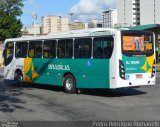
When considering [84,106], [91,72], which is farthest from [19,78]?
[84,106]

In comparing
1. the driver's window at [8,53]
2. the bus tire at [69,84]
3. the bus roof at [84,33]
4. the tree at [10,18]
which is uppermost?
the tree at [10,18]

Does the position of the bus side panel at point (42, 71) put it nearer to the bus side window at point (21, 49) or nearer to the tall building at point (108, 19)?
the bus side window at point (21, 49)

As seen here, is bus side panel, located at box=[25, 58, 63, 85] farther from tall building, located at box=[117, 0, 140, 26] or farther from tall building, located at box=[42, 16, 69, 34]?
tall building, located at box=[117, 0, 140, 26]

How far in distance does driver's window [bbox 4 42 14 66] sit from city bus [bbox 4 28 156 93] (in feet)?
7.87

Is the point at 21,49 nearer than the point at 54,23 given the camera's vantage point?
Yes

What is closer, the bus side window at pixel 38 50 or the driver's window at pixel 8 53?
the bus side window at pixel 38 50

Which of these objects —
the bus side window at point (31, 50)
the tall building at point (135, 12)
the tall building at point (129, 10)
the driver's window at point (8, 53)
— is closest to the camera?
the bus side window at point (31, 50)

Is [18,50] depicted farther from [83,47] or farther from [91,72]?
[91,72]

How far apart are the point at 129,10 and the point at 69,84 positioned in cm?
14310

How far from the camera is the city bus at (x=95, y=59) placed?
16031mm

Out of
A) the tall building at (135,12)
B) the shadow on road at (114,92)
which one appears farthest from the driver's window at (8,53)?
the tall building at (135,12)

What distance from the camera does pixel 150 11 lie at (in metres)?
147

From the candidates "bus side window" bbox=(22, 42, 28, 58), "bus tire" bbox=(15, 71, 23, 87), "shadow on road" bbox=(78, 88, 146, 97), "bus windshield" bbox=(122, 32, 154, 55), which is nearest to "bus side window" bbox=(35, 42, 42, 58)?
"bus side window" bbox=(22, 42, 28, 58)

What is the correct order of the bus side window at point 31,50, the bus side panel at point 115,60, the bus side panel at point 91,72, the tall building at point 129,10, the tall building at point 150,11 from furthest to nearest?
1. the tall building at point 129,10
2. the tall building at point 150,11
3. the bus side window at point 31,50
4. the bus side panel at point 91,72
5. the bus side panel at point 115,60
